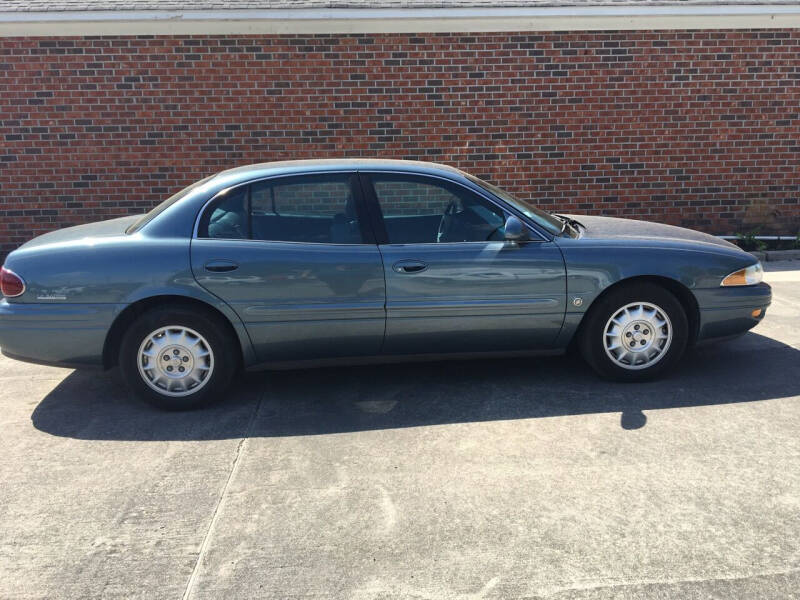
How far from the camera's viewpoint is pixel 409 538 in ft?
10.4

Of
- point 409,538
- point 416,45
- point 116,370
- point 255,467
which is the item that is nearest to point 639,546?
point 409,538

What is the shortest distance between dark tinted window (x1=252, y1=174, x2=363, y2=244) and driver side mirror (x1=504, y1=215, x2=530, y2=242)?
92 centimetres

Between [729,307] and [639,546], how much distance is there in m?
2.41

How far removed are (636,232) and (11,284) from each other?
4063mm

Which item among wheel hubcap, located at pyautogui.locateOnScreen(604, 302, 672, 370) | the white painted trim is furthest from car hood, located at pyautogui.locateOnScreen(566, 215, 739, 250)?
the white painted trim

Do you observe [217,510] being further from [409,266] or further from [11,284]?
[11,284]

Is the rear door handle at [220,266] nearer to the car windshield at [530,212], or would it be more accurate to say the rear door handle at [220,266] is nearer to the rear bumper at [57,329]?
the rear bumper at [57,329]

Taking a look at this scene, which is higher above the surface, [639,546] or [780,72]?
[780,72]

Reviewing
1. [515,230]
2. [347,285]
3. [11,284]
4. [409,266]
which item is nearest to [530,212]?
[515,230]

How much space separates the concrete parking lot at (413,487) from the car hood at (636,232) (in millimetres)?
922

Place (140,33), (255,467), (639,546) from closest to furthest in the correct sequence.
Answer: (639,546), (255,467), (140,33)

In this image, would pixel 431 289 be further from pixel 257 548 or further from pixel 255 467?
pixel 257 548

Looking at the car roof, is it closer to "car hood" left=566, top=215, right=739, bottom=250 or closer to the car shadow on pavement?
"car hood" left=566, top=215, right=739, bottom=250

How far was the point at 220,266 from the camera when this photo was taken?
450 centimetres
